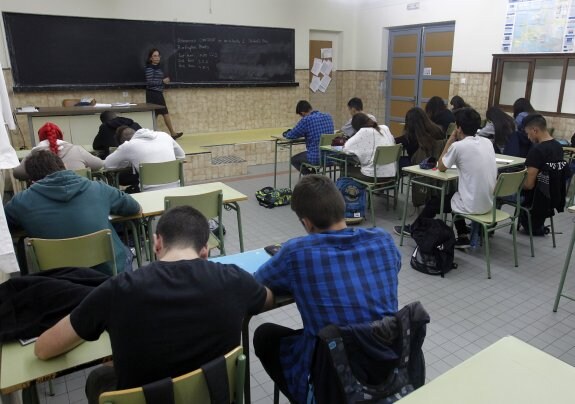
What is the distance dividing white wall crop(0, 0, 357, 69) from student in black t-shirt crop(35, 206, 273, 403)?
654 centimetres

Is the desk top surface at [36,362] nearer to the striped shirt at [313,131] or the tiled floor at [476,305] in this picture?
the tiled floor at [476,305]

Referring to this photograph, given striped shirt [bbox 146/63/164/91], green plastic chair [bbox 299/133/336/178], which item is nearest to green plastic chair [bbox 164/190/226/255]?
green plastic chair [bbox 299/133/336/178]

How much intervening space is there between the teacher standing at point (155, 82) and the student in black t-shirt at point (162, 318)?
6.27m

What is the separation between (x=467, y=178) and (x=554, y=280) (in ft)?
3.35

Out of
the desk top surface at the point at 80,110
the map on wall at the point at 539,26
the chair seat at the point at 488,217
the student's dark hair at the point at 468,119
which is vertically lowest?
the chair seat at the point at 488,217

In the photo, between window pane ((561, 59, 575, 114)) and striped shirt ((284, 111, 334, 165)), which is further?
window pane ((561, 59, 575, 114))

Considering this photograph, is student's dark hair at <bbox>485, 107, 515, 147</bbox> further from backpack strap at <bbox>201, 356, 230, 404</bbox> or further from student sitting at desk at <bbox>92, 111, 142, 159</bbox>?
backpack strap at <bbox>201, 356, 230, 404</bbox>

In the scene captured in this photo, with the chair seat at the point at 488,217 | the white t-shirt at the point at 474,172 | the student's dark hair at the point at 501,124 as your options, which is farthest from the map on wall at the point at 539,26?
the chair seat at the point at 488,217

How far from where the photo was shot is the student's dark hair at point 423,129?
4.66m

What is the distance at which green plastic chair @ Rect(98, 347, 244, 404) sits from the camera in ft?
3.63

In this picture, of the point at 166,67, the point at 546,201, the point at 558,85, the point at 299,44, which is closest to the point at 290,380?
the point at 546,201

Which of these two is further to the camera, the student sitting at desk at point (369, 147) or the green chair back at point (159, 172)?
the student sitting at desk at point (369, 147)

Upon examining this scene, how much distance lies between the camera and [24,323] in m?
1.49

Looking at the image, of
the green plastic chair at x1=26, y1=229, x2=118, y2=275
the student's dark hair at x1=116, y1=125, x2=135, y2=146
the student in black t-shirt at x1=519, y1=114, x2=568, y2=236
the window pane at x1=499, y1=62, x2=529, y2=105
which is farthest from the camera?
the window pane at x1=499, y1=62, x2=529, y2=105
